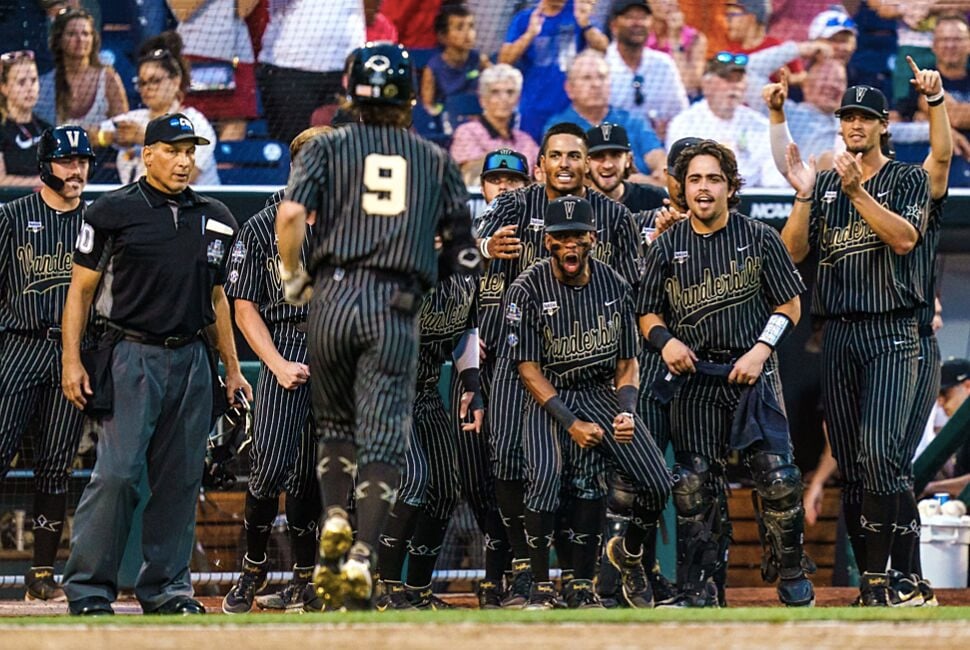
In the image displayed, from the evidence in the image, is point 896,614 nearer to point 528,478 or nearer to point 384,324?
point 384,324

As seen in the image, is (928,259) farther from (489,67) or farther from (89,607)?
(489,67)

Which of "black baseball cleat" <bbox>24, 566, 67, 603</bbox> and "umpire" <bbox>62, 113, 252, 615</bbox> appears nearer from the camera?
"umpire" <bbox>62, 113, 252, 615</bbox>

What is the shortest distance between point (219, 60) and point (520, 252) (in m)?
4.01

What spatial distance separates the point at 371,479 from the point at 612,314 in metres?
2.25

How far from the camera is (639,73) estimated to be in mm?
11594

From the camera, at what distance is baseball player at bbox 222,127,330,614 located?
739cm

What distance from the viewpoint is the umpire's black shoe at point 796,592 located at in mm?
7289

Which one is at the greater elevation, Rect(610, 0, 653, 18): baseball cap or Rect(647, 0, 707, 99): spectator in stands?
Rect(610, 0, 653, 18): baseball cap

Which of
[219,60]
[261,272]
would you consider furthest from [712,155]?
[219,60]

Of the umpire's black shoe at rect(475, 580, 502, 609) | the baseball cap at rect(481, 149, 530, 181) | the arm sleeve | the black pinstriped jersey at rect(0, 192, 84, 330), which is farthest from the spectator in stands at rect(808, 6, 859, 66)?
the black pinstriped jersey at rect(0, 192, 84, 330)

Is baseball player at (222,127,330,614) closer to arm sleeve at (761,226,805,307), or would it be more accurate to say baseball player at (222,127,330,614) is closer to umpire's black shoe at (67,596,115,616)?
umpire's black shoe at (67,596,115,616)

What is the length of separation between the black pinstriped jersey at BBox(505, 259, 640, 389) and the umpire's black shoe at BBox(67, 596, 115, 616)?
217cm

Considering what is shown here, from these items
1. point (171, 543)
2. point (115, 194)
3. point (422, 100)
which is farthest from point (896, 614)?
point (422, 100)

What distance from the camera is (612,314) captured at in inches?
293
